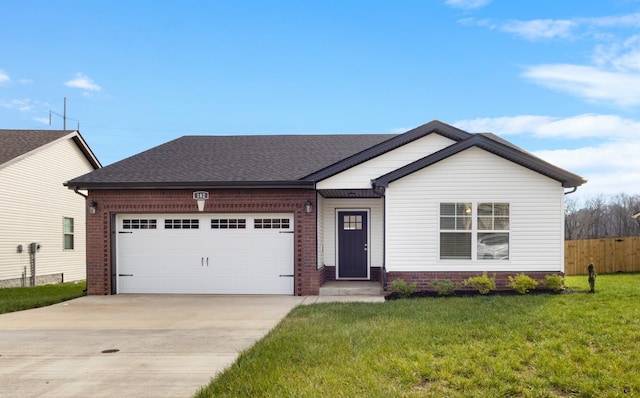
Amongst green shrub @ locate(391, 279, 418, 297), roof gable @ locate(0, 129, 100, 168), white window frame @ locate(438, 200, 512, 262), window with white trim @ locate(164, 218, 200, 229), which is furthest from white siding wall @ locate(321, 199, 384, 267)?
roof gable @ locate(0, 129, 100, 168)

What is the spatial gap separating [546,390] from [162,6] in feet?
51.3

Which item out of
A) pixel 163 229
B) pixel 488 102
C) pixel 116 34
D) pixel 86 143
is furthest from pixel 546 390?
pixel 86 143

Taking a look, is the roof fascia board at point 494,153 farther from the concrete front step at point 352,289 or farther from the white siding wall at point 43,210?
the white siding wall at point 43,210

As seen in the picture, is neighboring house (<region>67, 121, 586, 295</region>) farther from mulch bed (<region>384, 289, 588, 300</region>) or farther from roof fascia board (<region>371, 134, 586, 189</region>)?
mulch bed (<region>384, 289, 588, 300</region>)

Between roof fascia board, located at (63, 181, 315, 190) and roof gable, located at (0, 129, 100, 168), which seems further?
roof gable, located at (0, 129, 100, 168)

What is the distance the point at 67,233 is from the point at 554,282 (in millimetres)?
18978

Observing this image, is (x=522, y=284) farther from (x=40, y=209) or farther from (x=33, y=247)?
(x=40, y=209)

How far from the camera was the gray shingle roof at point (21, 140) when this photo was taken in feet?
62.3

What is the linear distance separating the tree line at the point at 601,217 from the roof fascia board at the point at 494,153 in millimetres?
44665

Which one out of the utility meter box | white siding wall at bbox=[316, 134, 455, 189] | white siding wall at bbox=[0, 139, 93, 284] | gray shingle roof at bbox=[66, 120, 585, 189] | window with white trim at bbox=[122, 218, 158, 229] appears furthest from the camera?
the utility meter box

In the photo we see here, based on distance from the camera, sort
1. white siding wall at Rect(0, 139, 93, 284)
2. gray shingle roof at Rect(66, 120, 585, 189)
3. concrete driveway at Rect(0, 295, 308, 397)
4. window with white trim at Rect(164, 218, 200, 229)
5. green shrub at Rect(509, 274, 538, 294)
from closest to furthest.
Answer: concrete driveway at Rect(0, 295, 308, 397), green shrub at Rect(509, 274, 538, 294), gray shingle roof at Rect(66, 120, 585, 189), window with white trim at Rect(164, 218, 200, 229), white siding wall at Rect(0, 139, 93, 284)

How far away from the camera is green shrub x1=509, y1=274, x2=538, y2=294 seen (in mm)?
12516

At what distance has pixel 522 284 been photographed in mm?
12531

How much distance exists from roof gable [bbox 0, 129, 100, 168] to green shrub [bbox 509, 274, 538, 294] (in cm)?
1680
